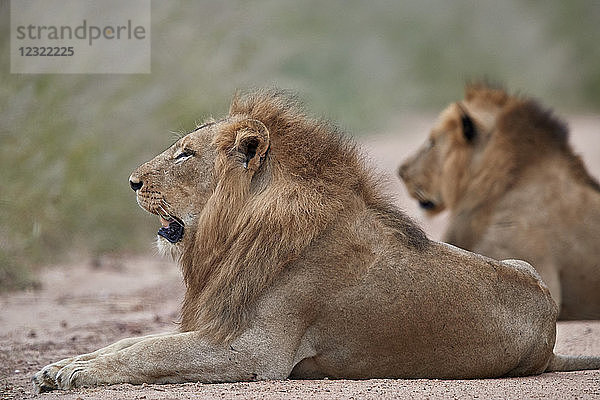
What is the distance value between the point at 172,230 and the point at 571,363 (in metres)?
1.96

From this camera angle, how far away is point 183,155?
488cm

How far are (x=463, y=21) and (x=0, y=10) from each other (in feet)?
66.9

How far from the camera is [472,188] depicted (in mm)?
7180

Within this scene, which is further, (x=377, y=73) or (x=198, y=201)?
(x=377, y=73)

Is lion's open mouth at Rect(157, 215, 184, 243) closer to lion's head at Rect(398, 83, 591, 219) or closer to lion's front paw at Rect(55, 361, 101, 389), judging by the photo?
lion's front paw at Rect(55, 361, 101, 389)

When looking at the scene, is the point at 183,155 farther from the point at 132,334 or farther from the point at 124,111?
the point at 124,111

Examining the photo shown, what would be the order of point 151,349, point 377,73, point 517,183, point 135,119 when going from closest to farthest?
point 151,349, point 517,183, point 135,119, point 377,73

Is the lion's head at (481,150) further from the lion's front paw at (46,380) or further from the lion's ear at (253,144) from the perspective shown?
the lion's front paw at (46,380)

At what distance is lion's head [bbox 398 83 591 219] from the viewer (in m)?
7.05

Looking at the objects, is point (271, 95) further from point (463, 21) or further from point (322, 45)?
point (463, 21)

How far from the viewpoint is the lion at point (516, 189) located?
6668 millimetres

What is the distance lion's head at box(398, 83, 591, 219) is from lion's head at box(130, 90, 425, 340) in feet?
8.05

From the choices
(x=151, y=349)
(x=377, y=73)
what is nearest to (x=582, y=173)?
(x=151, y=349)

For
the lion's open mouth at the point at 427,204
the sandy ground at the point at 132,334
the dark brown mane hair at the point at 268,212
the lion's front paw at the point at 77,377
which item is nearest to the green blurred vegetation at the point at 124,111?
the sandy ground at the point at 132,334
